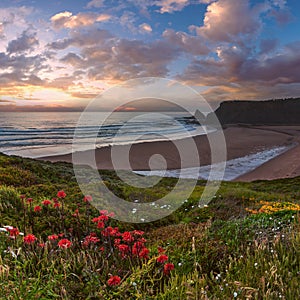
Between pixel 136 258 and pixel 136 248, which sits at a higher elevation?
pixel 136 248

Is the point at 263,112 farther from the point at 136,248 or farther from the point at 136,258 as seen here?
the point at 136,248

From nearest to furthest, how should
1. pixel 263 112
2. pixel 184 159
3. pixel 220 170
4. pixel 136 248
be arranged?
pixel 136 248 → pixel 220 170 → pixel 184 159 → pixel 263 112

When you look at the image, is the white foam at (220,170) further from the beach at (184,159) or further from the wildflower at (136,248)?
the wildflower at (136,248)

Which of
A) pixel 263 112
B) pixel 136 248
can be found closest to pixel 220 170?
pixel 136 248

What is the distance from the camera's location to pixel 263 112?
6570 inches

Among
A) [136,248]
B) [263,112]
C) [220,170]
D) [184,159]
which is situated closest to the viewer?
[136,248]

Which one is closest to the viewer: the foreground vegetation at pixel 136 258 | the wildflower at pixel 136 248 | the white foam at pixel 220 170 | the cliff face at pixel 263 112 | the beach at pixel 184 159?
the foreground vegetation at pixel 136 258

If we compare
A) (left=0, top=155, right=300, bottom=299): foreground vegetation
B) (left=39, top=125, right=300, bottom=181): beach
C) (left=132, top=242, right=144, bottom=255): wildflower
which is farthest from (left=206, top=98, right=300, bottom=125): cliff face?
(left=132, top=242, right=144, bottom=255): wildflower

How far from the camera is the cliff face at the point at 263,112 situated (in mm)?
157988

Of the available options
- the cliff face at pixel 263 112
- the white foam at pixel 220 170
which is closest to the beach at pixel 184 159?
the white foam at pixel 220 170

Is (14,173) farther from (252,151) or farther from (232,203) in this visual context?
(252,151)

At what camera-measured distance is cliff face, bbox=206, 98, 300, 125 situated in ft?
A: 518

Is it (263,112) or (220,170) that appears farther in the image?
(263,112)

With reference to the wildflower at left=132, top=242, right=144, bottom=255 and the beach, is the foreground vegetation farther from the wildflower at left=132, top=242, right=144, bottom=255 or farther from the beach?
the beach
